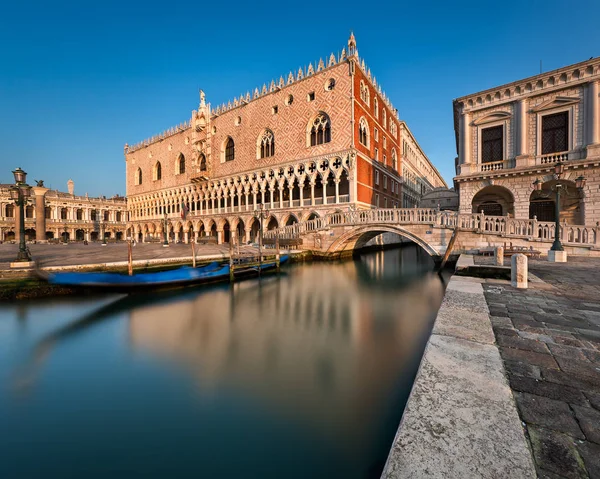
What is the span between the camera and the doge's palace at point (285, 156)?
19.9 meters

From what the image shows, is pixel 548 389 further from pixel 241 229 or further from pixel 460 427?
pixel 241 229

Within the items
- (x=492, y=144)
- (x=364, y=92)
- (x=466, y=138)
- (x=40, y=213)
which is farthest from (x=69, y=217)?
(x=492, y=144)

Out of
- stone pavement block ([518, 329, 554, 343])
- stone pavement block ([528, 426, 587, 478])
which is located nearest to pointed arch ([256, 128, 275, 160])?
stone pavement block ([518, 329, 554, 343])

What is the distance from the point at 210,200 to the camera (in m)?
29.5

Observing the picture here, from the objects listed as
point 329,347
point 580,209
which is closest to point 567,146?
point 580,209

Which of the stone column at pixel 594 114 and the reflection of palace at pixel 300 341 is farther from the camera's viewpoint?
the stone column at pixel 594 114

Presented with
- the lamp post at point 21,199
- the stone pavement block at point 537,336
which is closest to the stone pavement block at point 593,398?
the stone pavement block at point 537,336

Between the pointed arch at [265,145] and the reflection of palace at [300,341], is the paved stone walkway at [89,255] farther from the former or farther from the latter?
the pointed arch at [265,145]

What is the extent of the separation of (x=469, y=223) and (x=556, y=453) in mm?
12462

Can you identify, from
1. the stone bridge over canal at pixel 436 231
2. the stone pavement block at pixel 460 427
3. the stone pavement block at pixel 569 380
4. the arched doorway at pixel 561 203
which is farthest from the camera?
the arched doorway at pixel 561 203

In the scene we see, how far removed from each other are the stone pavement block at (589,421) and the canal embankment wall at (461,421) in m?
0.32

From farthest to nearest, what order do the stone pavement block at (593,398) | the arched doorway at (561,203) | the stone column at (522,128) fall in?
the stone column at (522,128) < the arched doorway at (561,203) < the stone pavement block at (593,398)

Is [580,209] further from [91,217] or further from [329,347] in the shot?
[91,217]

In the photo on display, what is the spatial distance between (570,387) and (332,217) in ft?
48.1
